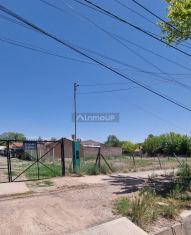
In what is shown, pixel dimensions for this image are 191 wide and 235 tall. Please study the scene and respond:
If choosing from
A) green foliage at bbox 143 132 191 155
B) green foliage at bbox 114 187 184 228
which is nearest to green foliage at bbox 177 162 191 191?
green foliage at bbox 114 187 184 228

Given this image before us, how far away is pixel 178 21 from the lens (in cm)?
1573

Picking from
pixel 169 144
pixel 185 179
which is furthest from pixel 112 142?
pixel 185 179

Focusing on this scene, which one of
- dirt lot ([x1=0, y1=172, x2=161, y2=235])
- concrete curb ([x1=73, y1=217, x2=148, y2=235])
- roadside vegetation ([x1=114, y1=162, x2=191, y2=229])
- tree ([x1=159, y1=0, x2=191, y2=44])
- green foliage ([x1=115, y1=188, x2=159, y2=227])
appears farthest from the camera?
tree ([x1=159, y1=0, x2=191, y2=44])

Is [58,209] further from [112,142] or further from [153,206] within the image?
[112,142]

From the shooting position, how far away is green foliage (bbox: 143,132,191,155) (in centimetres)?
7344

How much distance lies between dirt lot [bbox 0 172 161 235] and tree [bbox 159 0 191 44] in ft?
23.0

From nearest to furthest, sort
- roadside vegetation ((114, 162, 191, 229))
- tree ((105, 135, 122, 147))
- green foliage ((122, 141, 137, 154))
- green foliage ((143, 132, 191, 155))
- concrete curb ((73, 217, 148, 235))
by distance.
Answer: concrete curb ((73, 217, 148, 235)) → roadside vegetation ((114, 162, 191, 229)) → green foliage ((143, 132, 191, 155)) → green foliage ((122, 141, 137, 154)) → tree ((105, 135, 122, 147))

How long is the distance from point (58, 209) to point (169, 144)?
232 feet

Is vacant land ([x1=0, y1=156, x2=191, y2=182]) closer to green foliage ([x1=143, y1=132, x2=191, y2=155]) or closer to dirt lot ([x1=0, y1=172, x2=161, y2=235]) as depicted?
dirt lot ([x1=0, y1=172, x2=161, y2=235])

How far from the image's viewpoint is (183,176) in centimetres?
1658

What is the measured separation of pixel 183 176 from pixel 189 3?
7.69 meters

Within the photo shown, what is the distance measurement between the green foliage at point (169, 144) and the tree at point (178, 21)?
56057 mm

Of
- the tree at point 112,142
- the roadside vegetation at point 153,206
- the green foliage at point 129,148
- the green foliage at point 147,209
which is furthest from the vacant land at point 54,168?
the tree at point 112,142

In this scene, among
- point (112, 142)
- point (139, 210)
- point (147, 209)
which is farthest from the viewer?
point (112, 142)
